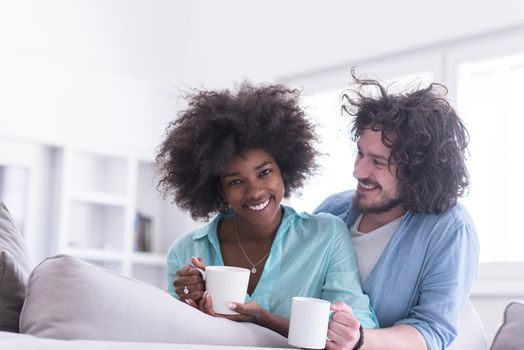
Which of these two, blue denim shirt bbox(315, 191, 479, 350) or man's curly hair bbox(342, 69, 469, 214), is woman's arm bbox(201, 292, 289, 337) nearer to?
blue denim shirt bbox(315, 191, 479, 350)

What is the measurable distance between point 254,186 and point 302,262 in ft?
0.75

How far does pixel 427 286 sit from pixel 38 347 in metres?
1.15

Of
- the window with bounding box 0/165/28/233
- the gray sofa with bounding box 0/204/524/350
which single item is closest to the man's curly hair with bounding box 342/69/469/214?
the gray sofa with bounding box 0/204/524/350

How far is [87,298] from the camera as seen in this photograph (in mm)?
1135

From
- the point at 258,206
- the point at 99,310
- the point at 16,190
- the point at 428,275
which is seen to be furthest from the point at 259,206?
the point at 16,190

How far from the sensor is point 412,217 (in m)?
2.06

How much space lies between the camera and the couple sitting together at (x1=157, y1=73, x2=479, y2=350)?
191 cm

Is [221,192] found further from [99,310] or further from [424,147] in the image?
[99,310]

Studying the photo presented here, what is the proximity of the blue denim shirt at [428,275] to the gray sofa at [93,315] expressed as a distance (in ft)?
2.19

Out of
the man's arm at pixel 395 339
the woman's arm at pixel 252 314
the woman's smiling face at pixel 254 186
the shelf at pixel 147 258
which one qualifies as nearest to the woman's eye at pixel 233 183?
the woman's smiling face at pixel 254 186

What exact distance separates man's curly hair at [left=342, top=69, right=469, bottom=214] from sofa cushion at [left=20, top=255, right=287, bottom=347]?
96 cm

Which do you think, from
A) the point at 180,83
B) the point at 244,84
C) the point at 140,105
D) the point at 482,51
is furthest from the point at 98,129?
the point at 244,84

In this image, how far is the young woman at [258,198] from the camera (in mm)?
1937

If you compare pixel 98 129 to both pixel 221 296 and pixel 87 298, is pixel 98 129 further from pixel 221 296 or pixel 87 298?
pixel 87 298
